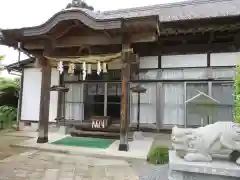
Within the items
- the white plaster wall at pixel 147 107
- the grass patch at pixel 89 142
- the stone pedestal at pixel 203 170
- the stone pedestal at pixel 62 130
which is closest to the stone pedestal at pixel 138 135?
the white plaster wall at pixel 147 107

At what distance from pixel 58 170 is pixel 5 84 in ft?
33.1

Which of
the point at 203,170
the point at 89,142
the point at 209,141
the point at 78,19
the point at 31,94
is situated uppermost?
the point at 78,19

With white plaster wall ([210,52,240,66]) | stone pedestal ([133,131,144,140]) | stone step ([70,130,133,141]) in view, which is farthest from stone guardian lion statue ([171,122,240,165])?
white plaster wall ([210,52,240,66])

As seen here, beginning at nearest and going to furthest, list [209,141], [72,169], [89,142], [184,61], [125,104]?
[209,141] < [72,169] < [125,104] < [89,142] < [184,61]

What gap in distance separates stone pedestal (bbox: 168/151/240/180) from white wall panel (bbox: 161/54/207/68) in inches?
203

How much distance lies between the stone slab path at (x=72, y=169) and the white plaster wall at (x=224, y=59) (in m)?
4.83

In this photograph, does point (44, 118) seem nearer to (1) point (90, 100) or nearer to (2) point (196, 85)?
(1) point (90, 100)

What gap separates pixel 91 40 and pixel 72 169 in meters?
3.92

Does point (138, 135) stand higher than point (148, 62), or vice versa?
point (148, 62)

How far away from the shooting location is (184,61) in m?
8.10

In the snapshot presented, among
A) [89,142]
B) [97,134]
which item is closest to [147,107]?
[97,134]

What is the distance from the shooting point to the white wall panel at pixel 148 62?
27.8 feet

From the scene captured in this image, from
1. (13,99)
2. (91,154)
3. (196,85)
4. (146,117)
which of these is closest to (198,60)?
(196,85)

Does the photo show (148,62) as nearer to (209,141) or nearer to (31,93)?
(209,141)
